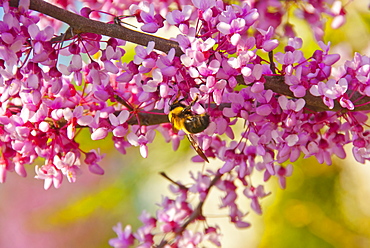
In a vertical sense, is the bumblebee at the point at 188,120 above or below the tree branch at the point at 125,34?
below

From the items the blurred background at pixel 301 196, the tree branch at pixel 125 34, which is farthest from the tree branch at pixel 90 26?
the blurred background at pixel 301 196

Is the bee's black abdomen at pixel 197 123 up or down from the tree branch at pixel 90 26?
down

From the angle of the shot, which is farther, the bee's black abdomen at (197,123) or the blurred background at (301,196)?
the blurred background at (301,196)

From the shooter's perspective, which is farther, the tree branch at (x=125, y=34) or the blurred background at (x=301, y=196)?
the blurred background at (x=301, y=196)

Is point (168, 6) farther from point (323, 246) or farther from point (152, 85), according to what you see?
point (323, 246)

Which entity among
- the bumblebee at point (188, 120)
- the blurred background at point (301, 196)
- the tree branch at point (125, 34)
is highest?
the tree branch at point (125, 34)

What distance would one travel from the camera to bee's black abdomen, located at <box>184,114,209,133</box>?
598 millimetres

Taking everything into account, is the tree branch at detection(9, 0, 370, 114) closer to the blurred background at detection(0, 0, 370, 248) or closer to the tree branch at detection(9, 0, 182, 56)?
the tree branch at detection(9, 0, 182, 56)

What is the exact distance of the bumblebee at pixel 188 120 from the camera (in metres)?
0.60

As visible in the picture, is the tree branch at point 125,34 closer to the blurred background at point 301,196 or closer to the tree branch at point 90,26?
the tree branch at point 90,26

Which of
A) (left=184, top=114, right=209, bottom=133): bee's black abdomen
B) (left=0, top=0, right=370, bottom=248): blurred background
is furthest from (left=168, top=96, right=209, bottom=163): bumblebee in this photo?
(left=0, top=0, right=370, bottom=248): blurred background

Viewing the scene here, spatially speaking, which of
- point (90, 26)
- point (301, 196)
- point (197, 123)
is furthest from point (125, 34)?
point (301, 196)

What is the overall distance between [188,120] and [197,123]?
3cm

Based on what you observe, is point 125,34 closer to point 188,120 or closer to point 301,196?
point 188,120
